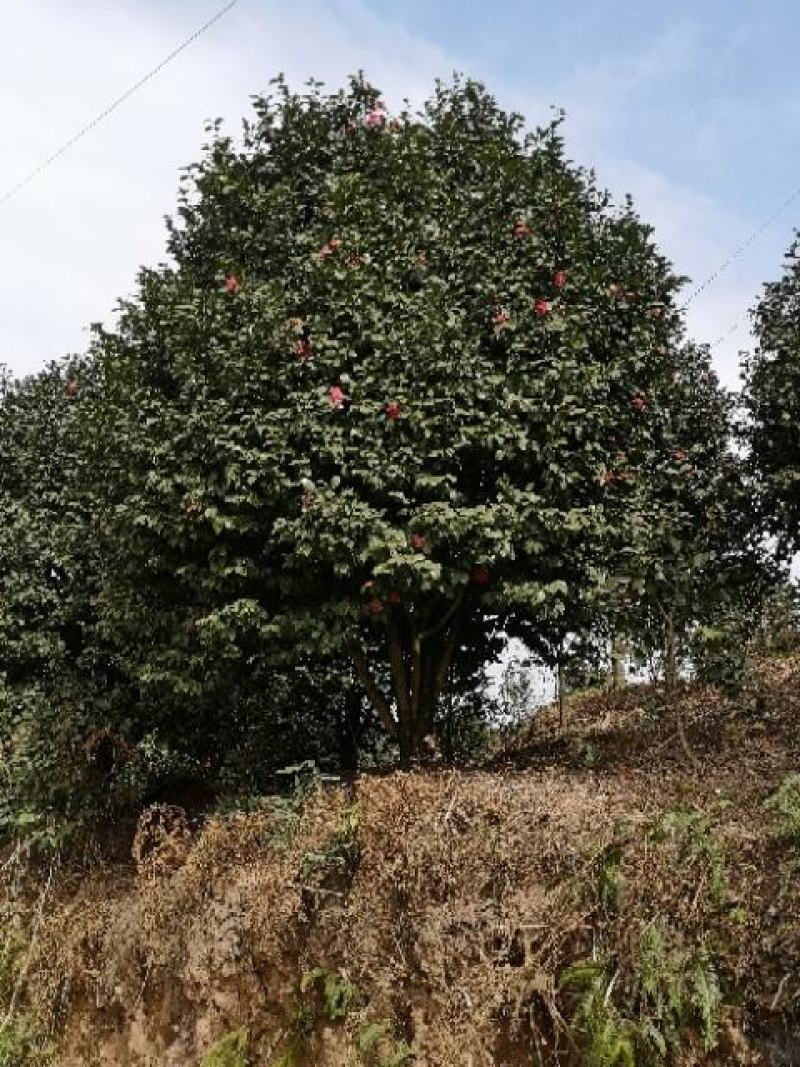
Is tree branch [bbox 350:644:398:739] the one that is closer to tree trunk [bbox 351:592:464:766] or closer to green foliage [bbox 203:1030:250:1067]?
tree trunk [bbox 351:592:464:766]

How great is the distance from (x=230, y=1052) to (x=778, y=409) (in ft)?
19.6

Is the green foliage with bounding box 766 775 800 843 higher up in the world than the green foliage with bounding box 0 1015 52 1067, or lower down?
higher up

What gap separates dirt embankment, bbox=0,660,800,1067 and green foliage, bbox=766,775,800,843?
0.6 inches

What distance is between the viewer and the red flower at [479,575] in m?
6.78

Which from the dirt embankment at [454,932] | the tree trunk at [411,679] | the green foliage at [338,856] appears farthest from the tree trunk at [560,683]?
the green foliage at [338,856]

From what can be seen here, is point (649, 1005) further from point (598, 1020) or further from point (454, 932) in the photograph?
point (454, 932)

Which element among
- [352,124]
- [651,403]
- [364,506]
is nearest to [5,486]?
[352,124]

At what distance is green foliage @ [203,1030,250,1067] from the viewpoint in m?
5.04

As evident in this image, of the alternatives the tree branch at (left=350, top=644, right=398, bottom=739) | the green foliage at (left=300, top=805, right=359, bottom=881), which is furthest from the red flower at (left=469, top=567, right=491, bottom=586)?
the green foliage at (left=300, top=805, right=359, bottom=881)

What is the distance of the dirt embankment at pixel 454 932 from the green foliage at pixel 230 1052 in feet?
0.04

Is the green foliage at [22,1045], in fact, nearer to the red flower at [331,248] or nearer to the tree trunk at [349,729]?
the tree trunk at [349,729]

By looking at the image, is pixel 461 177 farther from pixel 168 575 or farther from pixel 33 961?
pixel 33 961

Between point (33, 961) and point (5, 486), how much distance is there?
20.4 ft

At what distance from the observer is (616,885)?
14.1 ft
